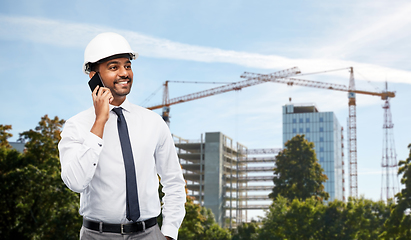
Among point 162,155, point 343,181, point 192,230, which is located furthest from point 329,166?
point 162,155

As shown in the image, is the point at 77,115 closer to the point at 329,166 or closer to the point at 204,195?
the point at 204,195

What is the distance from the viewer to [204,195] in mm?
117000

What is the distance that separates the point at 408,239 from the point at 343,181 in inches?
5421

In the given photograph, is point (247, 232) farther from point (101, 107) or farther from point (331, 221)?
point (101, 107)

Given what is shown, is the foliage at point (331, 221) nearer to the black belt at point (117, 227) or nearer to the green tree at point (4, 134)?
the green tree at point (4, 134)

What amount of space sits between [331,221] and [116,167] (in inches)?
1667

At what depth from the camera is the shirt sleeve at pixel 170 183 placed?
3343 mm

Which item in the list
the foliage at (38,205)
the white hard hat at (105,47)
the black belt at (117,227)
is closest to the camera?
the black belt at (117,227)

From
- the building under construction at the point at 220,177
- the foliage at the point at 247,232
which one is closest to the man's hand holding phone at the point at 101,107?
the foliage at the point at 247,232

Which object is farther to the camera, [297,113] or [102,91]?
[297,113]

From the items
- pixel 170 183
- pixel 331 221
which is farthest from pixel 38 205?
pixel 170 183

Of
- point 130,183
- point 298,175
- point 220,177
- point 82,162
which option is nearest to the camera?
point 82,162

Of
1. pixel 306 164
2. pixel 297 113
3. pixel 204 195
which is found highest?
pixel 297 113

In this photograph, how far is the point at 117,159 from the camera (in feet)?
10.1
